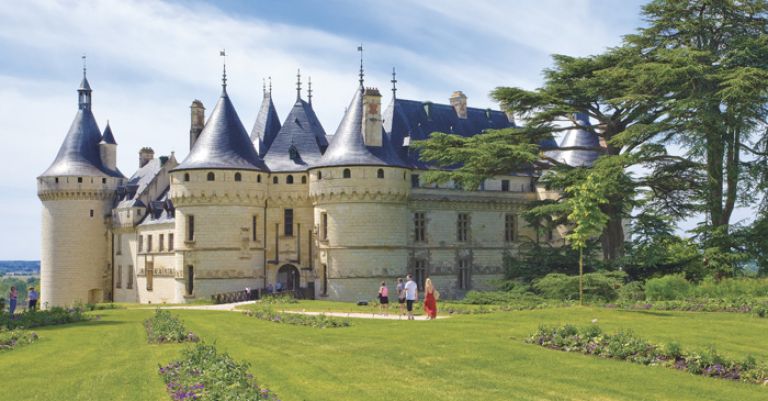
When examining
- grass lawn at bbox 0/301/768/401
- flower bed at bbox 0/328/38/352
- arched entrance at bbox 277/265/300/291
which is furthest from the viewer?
arched entrance at bbox 277/265/300/291

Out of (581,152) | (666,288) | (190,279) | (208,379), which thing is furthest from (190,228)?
(208,379)

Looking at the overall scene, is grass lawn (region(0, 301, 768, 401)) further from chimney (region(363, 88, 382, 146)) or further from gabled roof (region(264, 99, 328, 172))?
gabled roof (region(264, 99, 328, 172))

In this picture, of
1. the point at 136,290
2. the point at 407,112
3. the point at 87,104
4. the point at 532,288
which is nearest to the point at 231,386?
the point at 532,288

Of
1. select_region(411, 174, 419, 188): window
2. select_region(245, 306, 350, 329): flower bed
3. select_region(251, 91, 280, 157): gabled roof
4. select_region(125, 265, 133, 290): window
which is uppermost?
select_region(251, 91, 280, 157): gabled roof

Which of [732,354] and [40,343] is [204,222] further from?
[732,354]

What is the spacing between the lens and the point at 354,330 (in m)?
23.9

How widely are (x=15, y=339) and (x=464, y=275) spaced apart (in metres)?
30.4

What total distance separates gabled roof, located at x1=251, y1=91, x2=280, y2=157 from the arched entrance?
281 inches

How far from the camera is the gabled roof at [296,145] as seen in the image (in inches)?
1907

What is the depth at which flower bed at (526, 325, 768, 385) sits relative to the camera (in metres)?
15.4

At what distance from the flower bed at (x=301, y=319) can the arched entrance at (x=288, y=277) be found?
56.0 ft

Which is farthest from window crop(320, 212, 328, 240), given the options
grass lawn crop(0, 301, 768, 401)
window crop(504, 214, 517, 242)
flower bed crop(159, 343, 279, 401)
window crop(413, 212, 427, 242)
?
flower bed crop(159, 343, 279, 401)

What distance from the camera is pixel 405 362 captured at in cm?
1756

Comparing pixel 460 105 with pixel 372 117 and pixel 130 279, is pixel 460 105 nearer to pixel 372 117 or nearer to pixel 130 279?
pixel 372 117
